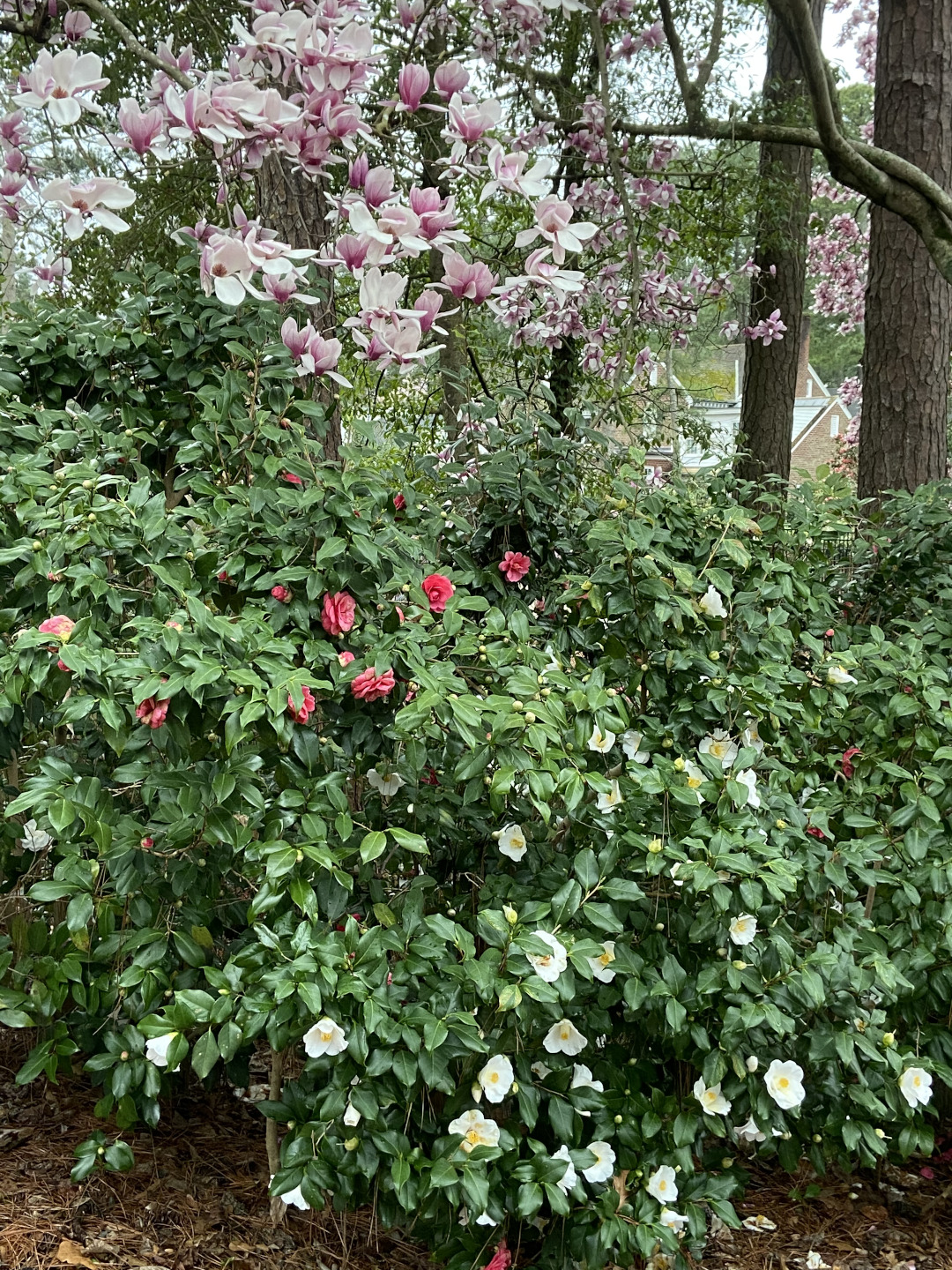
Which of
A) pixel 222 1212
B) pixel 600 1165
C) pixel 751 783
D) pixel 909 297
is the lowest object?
pixel 222 1212

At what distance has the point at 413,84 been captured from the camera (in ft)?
5.29

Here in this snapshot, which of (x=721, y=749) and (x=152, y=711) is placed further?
(x=721, y=749)

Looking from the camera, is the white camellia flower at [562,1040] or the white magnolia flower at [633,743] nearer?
the white camellia flower at [562,1040]

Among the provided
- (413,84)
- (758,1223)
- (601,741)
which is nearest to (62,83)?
(413,84)

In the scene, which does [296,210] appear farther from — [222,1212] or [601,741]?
[222,1212]

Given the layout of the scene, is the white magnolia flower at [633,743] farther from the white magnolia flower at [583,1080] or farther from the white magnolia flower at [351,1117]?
the white magnolia flower at [351,1117]

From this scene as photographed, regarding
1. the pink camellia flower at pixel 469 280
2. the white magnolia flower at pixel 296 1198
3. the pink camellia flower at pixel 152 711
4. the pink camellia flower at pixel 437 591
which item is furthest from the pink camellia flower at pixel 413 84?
the white magnolia flower at pixel 296 1198

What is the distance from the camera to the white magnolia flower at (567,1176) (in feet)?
4.76

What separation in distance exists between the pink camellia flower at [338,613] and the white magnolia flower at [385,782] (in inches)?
11.2

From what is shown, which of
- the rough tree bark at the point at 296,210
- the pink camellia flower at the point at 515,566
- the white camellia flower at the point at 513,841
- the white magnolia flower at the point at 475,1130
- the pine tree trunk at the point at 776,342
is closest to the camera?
the white magnolia flower at the point at 475,1130

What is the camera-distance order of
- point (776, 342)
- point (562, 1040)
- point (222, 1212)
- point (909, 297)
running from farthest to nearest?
point (776, 342) < point (909, 297) < point (222, 1212) < point (562, 1040)

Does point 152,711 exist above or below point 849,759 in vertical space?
above

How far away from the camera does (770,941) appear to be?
1.59m

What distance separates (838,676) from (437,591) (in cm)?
78
